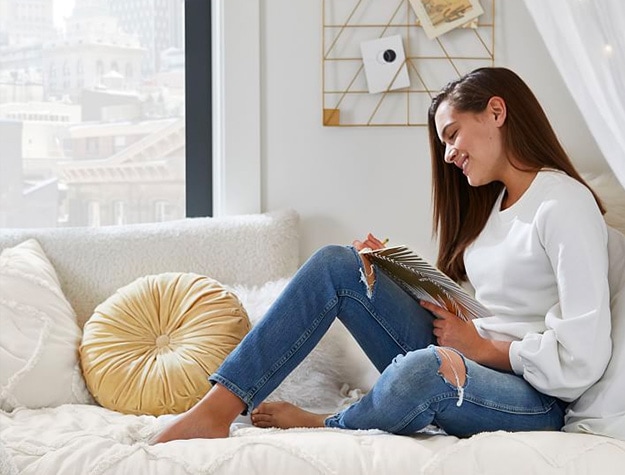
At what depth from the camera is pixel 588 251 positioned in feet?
5.57

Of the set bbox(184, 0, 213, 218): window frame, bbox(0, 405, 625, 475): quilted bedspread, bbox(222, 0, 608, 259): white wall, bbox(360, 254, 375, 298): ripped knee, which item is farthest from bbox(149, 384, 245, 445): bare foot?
bbox(184, 0, 213, 218): window frame

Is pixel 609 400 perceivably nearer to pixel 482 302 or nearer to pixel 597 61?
pixel 482 302

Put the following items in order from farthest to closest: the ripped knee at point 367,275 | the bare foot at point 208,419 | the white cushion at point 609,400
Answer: the ripped knee at point 367,275
the bare foot at point 208,419
the white cushion at point 609,400

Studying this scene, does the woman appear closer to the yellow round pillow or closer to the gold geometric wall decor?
the yellow round pillow

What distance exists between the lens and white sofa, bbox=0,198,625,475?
5.16ft

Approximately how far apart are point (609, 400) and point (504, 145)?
551mm

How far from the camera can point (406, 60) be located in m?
2.73

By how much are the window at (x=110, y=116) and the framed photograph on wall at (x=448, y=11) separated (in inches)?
25.0

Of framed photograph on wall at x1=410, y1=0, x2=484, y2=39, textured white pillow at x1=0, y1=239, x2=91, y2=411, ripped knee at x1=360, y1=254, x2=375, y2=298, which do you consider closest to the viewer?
ripped knee at x1=360, y1=254, x2=375, y2=298

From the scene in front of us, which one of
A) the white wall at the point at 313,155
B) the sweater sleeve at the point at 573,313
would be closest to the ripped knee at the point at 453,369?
the sweater sleeve at the point at 573,313

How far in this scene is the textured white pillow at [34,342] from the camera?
2154 millimetres

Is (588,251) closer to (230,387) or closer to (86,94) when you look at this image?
(230,387)

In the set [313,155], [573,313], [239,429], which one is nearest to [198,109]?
[313,155]

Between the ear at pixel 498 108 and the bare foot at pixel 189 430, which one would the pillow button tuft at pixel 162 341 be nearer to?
the bare foot at pixel 189 430
